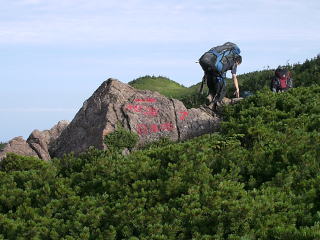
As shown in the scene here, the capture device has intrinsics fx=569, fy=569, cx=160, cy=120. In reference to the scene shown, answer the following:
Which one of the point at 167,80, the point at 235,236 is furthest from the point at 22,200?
the point at 167,80

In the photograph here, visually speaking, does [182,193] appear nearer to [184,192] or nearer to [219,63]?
[184,192]

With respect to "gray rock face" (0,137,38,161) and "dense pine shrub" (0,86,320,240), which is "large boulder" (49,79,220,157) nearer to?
"gray rock face" (0,137,38,161)

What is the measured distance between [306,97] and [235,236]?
8042 mm

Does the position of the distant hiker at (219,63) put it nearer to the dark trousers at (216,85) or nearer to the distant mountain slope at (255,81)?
the dark trousers at (216,85)

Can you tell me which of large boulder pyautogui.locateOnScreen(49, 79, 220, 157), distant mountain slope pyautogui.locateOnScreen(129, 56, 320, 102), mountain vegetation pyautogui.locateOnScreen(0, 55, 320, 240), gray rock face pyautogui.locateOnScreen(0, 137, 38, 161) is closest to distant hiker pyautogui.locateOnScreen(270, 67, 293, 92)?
distant mountain slope pyautogui.locateOnScreen(129, 56, 320, 102)

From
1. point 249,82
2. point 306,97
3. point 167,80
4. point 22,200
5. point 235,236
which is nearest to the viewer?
point 235,236

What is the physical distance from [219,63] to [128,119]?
335 cm

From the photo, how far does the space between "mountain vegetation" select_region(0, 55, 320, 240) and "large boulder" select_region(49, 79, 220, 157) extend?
173 inches

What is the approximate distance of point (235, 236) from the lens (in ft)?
22.8

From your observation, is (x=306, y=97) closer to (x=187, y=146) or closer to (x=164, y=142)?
(x=164, y=142)

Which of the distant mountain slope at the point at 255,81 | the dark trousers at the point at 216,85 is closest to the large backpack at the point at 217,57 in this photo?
the dark trousers at the point at 216,85

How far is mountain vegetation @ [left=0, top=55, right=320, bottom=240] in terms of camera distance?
7.36 m

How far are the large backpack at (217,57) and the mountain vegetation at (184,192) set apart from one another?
5.58 m

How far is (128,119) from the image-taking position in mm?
16016
